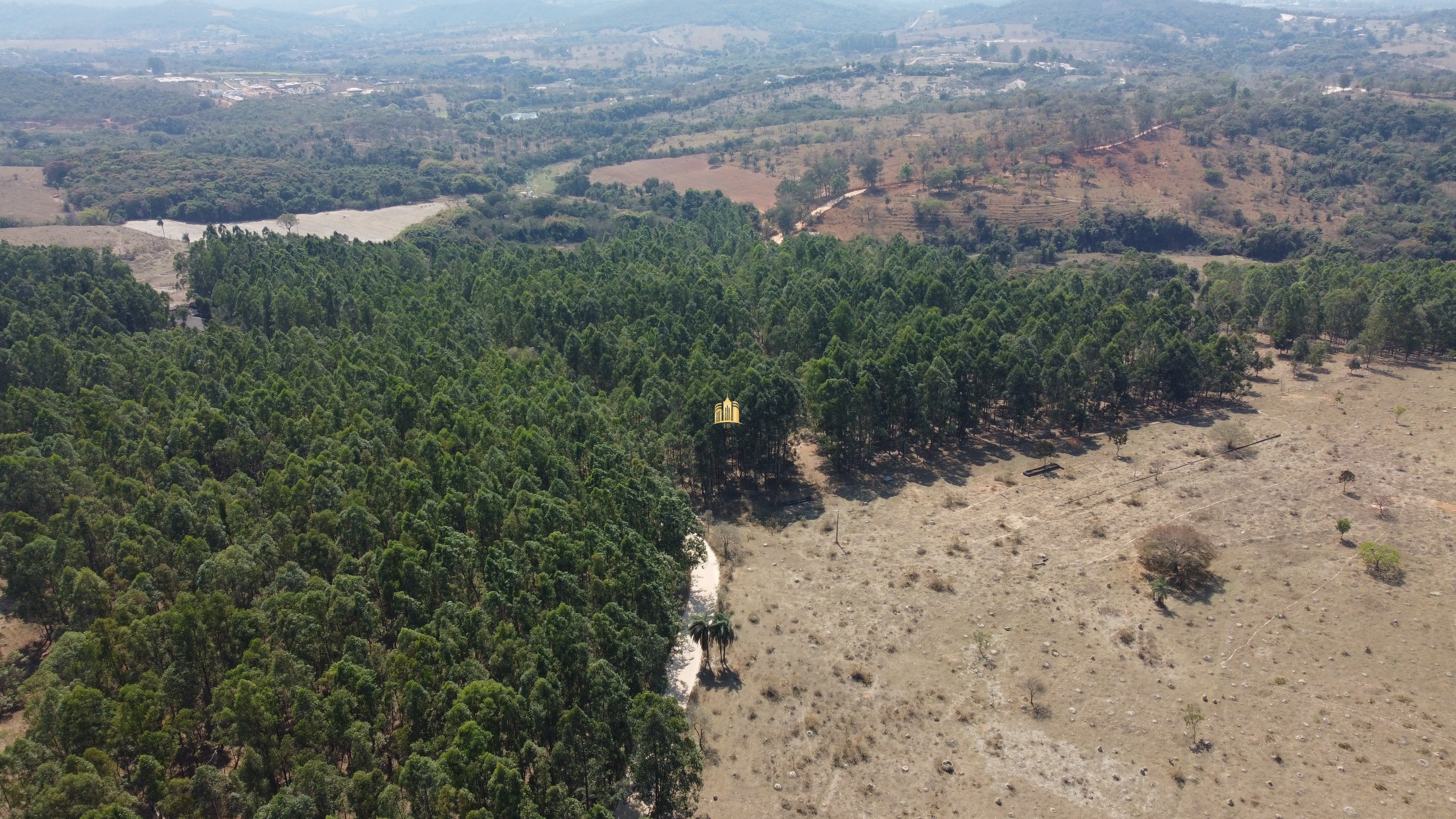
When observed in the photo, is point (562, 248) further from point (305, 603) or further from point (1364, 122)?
point (1364, 122)

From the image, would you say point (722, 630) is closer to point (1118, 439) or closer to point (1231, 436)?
point (1118, 439)

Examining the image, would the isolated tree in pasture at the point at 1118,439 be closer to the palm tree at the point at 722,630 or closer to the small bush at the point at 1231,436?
the small bush at the point at 1231,436

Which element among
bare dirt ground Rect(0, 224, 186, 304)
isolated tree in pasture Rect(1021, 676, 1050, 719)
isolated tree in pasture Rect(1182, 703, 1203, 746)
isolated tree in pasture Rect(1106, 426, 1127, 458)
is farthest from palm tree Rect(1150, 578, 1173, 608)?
bare dirt ground Rect(0, 224, 186, 304)

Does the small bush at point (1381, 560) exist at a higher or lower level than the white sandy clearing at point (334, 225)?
lower

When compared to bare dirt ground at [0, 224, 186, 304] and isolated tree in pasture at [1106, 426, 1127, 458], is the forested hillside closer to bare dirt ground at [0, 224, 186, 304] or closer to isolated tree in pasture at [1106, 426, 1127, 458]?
isolated tree in pasture at [1106, 426, 1127, 458]

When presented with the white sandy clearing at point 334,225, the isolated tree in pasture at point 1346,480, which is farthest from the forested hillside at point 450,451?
the white sandy clearing at point 334,225
